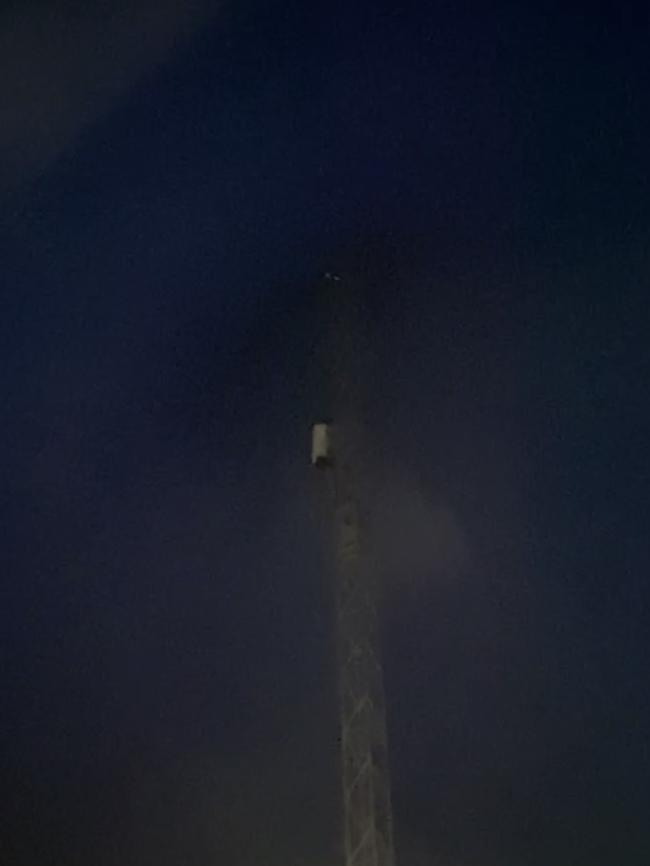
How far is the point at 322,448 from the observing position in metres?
65.7

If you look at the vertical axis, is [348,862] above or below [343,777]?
below

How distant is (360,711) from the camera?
213ft

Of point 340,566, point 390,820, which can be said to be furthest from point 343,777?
point 340,566

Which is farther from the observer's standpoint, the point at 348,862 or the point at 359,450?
the point at 359,450

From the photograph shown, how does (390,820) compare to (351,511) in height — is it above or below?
below

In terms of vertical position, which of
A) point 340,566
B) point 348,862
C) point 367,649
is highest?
point 340,566

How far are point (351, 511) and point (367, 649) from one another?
268 inches

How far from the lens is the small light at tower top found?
6562cm

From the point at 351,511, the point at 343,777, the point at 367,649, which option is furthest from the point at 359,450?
the point at 343,777

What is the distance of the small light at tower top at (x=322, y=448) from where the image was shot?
65625 mm

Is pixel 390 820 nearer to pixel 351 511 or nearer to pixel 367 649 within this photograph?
pixel 367 649

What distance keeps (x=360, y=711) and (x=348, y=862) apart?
7.01 meters

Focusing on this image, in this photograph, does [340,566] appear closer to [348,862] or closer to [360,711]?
[360,711]

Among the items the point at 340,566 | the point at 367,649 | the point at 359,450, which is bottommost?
the point at 367,649
